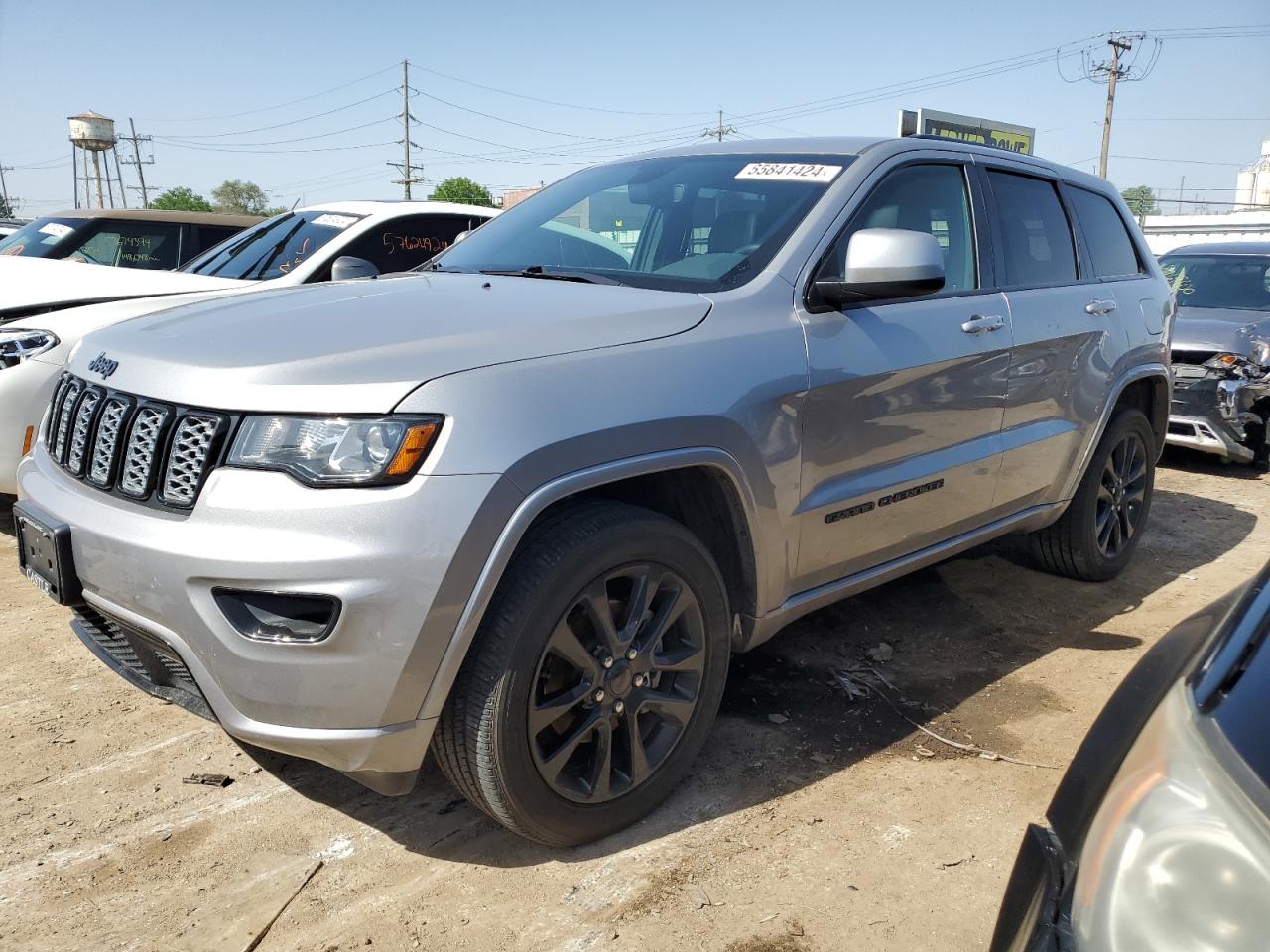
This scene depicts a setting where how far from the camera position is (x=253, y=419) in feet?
7.25

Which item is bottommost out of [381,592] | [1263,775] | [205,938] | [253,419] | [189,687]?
[205,938]

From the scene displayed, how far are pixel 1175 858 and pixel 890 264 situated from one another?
2083 mm

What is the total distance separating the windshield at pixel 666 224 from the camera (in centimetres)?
314

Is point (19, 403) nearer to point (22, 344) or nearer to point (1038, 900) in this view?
point (22, 344)

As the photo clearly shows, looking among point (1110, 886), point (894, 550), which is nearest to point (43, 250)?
point (894, 550)

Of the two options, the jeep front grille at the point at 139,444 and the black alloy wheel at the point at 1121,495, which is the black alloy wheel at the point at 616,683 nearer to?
the jeep front grille at the point at 139,444

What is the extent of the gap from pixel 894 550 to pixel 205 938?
2.29 m

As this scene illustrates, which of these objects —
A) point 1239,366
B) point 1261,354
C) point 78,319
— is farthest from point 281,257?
point 1261,354

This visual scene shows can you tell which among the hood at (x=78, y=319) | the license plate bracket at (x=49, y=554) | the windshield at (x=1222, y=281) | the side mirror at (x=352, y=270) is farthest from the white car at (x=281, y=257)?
the windshield at (x=1222, y=281)

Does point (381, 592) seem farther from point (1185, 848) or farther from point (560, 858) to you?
point (1185, 848)

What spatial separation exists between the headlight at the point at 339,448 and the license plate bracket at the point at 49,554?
57cm

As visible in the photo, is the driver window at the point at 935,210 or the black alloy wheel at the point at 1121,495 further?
the black alloy wheel at the point at 1121,495

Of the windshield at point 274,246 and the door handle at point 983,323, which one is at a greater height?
the windshield at point 274,246

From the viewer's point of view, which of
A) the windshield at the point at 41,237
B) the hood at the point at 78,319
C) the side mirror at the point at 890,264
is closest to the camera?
the side mirror at the point at 890,264
